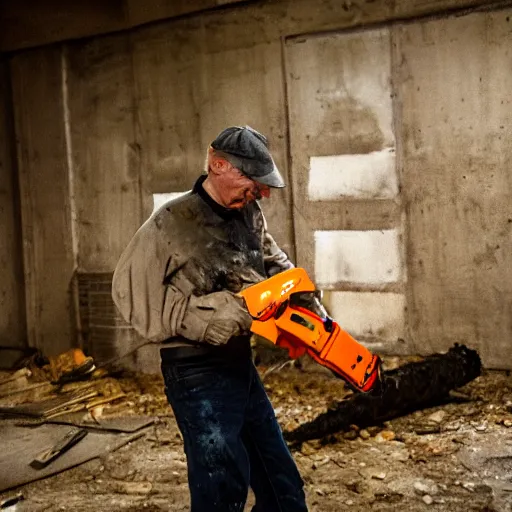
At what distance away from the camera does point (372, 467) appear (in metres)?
4.19

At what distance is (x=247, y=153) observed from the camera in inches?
108

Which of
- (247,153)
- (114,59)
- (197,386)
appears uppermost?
(114,59)

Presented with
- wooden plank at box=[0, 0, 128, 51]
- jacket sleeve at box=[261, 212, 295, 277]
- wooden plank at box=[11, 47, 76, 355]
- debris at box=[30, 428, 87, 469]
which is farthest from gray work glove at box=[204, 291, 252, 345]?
wooden plank at box=[11, 47, 76, 355]

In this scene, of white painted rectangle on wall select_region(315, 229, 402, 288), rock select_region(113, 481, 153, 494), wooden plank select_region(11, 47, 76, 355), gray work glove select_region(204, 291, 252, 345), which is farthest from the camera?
wooden plank select_region(11, 47, 76, 355)

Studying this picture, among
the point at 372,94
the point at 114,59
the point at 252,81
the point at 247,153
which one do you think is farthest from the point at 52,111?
the point at 247,153

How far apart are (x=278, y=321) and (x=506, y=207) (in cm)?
327

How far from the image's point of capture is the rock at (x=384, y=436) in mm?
4609

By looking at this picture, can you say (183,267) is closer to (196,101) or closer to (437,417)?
(437,417)

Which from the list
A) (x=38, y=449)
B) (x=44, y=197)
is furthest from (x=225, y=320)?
(x=44, y=197)

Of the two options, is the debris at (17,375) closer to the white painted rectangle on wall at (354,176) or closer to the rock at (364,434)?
the white painted rectangle on wall at (354,176)

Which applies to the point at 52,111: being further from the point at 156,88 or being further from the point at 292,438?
the point at 292,438

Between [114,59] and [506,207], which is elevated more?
[114,59]

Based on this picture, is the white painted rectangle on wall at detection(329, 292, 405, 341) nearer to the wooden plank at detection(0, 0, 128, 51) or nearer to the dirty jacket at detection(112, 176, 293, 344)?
the dirty jacket at detection(112, 176, 293, 344)

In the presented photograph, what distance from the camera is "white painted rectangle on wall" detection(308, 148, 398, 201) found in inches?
222
